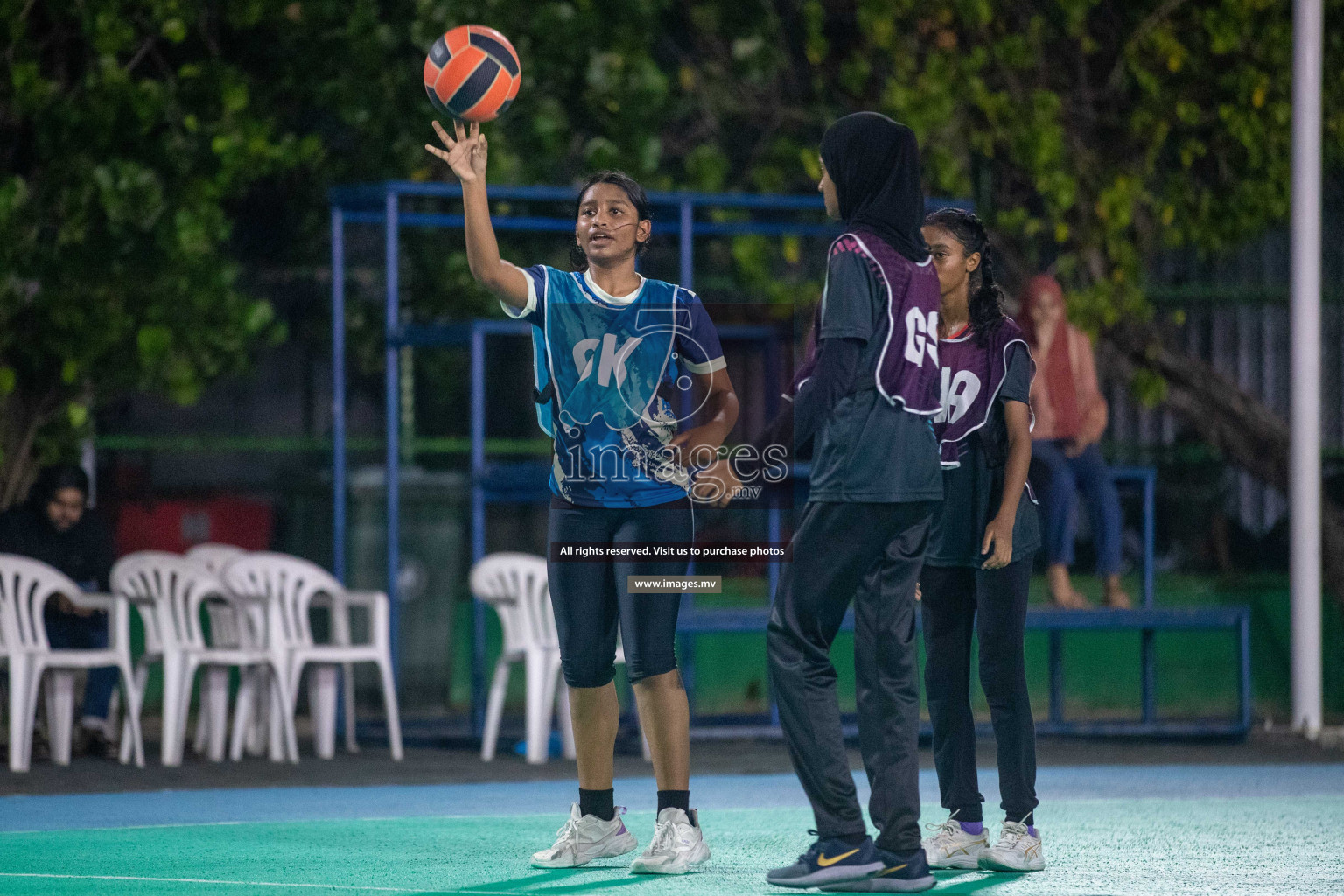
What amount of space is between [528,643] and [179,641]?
184 cm

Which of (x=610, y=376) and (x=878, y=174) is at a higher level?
(x=878, y=174)

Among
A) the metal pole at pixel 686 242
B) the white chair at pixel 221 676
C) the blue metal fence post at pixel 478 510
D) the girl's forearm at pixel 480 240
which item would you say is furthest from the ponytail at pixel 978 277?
the white chair at pixel 221 676

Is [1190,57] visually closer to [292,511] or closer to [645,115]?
[645,115]

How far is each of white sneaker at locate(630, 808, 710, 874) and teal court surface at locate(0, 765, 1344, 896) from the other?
7 centimetres

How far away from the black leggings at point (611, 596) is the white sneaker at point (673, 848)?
0.46 m

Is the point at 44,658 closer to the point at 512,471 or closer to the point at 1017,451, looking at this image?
the point at 512,471

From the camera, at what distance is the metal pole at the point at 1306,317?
34.8 feet

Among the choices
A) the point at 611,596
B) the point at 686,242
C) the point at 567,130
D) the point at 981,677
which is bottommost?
the point at 981,677

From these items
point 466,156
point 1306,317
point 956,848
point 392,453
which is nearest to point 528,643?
point 392,453

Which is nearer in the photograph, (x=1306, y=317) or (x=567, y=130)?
(x=1306, y=317)

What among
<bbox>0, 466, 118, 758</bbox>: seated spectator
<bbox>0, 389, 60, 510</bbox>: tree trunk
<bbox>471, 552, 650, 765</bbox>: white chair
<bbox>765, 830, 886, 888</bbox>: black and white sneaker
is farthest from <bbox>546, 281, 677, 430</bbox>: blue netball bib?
<bbox>0, 389, 60, 510</bbox>: tree trunk

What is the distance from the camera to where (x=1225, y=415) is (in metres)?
12.6

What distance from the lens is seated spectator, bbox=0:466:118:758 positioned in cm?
1020

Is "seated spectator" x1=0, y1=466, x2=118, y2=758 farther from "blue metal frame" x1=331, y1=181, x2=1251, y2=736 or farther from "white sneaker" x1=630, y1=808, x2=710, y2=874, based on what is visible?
"white sneaker" x1=630, y1=808, x2=710, y2=874
